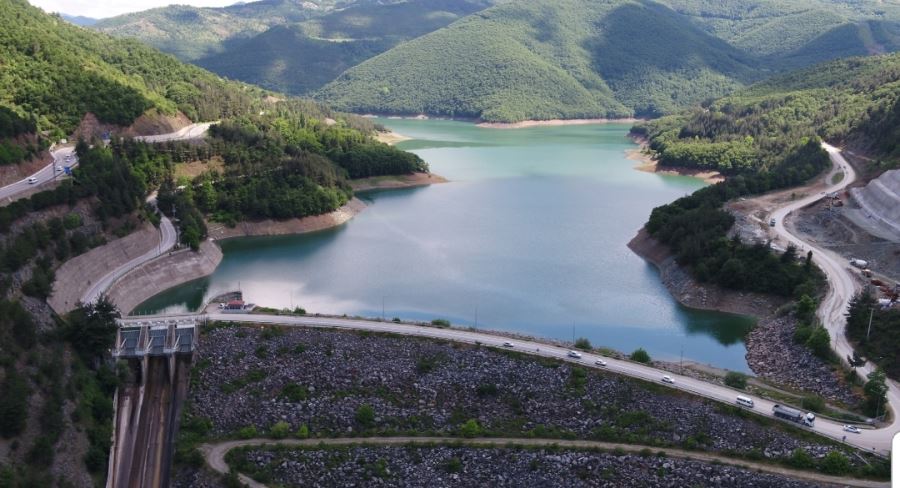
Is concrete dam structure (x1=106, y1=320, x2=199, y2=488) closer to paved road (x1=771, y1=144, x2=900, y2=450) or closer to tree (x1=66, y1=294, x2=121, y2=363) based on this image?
tree (x1=66, y1=294, x2=121, y2=363)

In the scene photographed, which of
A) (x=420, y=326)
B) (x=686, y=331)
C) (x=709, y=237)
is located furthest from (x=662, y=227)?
(x=420, y=326)

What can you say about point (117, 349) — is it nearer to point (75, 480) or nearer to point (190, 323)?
point (190, 323)

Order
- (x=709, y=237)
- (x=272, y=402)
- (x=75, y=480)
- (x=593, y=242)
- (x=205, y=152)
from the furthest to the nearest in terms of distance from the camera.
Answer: (x=205, y=152) < (x=593, y=242) < (x=709, y=237) < (x=272, y=402) < (x=75, y=480)

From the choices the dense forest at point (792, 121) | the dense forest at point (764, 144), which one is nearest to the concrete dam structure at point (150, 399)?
the dense forest at point (764, 144)

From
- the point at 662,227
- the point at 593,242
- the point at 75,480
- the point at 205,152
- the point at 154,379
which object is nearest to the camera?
the point at 75,480

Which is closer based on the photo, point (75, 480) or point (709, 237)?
point (75, 480)

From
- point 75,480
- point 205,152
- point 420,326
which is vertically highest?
point 205,152

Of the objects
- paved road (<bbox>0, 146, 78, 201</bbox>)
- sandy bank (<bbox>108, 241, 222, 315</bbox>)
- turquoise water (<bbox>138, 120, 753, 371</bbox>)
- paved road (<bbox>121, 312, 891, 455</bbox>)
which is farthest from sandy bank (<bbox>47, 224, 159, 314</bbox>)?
paved road (<bbox>0, 146, 78, 201</bbox>)
